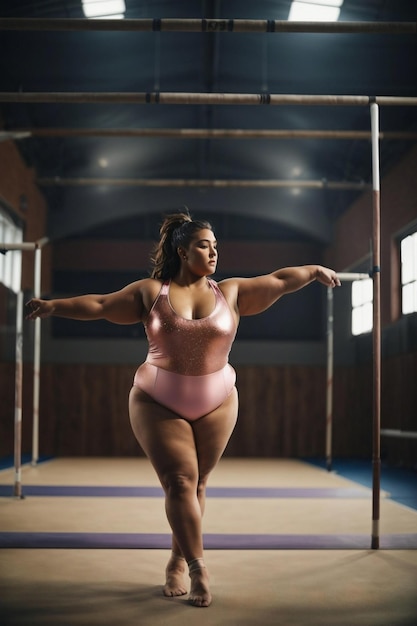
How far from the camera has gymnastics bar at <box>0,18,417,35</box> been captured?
4137 mm

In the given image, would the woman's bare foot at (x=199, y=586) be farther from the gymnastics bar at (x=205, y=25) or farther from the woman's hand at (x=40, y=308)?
the gymnastics bar at (x=205, y=25)

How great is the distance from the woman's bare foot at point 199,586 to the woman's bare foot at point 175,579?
6.1 inches

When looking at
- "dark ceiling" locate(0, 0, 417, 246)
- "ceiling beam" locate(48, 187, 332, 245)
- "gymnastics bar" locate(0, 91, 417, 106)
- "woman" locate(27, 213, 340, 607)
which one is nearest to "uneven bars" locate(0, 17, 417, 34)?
"gymnastics bar" locate(0, 91, 417, 106)

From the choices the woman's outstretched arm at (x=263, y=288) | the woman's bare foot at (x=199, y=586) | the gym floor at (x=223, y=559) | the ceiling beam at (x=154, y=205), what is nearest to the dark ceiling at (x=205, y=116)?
the ceiling beam at (x=154, y=205)

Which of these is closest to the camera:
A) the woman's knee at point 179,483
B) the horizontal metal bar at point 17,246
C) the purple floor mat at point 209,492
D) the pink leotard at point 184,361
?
the woman's knee at point 179,483

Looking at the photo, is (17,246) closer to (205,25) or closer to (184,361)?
(205,25)

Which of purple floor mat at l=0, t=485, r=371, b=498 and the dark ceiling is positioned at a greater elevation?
the dark ceiling

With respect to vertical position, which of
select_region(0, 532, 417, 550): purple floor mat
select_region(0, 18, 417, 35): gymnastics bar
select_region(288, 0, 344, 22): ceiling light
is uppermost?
select_region(288, 0, 344, 22): ceiling light

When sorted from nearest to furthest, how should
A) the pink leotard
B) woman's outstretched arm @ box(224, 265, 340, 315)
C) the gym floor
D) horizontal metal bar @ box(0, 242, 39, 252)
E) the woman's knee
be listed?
the gym floor, the woman's knee, the pink leotard, woman's outstretched arm @ box(224, 265, 340, 315), horizontal metal bar @ box(0, 242, 39, 252)

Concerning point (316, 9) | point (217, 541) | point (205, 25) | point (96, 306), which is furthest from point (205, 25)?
point (316, 9)

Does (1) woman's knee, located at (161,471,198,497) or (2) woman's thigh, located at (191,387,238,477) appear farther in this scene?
(2) woman's thigh, located at (191,387,238,477)

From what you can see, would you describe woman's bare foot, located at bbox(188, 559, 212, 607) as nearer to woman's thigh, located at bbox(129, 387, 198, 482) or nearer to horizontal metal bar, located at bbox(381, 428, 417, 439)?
woman's thigh, located at bbox(129, 387, 198, 482)

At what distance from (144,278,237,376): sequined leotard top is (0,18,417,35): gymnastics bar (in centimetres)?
191

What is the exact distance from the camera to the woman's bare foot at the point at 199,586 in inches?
105
